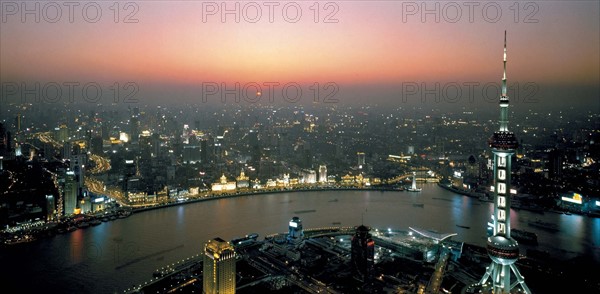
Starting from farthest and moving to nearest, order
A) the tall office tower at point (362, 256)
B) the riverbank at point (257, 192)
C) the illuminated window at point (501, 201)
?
1. the riverbank at point (257, 192)
2. the tall office tower at point (362, 256)
3. the illuminated window at point (501, 201)

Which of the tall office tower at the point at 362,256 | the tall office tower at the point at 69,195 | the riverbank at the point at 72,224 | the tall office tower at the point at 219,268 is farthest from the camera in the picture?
the tall office tower at the point at 69,195

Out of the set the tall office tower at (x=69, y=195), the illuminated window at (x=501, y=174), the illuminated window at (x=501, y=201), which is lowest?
the tall office tower at (x=69, y=195)

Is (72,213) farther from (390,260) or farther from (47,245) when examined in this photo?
(390,260)

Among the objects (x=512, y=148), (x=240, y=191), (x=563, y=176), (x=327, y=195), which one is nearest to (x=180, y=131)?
(x=240, y=191)

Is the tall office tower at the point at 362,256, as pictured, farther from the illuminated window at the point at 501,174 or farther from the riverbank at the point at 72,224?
the riverbank at the point at 72,224

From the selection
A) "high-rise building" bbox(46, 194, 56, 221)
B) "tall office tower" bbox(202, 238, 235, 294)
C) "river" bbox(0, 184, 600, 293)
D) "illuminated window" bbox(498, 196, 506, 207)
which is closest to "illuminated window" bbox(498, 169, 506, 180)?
"illuminated window" bbox(498, 196, 506, 207)

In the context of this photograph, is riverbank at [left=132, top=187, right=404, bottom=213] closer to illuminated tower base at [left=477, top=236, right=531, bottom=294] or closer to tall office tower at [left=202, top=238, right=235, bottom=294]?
tall office tower at [left=202, top=238, right=235, bottom=294]

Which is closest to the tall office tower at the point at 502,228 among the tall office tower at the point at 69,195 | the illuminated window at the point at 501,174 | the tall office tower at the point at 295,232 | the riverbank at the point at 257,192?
the illuminated window at the point at 501,174
